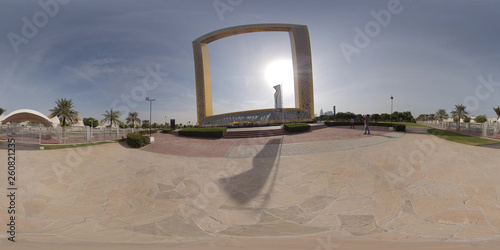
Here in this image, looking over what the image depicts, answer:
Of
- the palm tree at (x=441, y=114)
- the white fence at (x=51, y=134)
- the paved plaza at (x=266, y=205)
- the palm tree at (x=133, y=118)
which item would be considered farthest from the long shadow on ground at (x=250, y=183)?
the palm tree at (x=441, y=114)

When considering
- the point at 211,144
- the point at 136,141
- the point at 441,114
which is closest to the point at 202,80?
the point at 211,144

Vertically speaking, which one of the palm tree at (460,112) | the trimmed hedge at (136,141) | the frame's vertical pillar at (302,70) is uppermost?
the frame's vertical pillar at (302,70)

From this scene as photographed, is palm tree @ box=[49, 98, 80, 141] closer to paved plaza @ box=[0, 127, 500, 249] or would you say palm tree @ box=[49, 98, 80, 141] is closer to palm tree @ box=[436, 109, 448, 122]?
paved plaza @ box=[0, 127, 500, 249]

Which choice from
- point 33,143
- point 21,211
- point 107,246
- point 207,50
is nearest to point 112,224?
point 107,246

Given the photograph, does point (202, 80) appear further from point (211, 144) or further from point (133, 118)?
point (211, 144)

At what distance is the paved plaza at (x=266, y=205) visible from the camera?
235 centimetres

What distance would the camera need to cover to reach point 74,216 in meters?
3.02

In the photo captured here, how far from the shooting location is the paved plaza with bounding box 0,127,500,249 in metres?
2.35

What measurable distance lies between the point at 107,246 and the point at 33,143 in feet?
35.2

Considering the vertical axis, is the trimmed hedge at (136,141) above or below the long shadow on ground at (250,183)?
above

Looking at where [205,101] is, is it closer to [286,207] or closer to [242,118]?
[242,118]

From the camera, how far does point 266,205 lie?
10.3 feet

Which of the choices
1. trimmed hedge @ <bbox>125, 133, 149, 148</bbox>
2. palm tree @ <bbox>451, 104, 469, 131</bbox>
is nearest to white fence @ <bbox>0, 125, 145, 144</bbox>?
trimmed hedge @ <bbox>125, 133, 149, 148</bbox>

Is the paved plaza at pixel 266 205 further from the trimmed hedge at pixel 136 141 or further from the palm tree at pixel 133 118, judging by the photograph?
the palm tree at pixel 133 118
